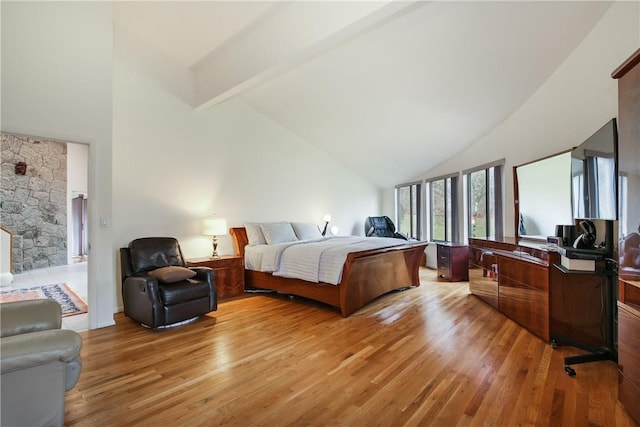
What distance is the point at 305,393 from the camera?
1968 millimetres

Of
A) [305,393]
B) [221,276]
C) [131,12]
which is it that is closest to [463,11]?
[305,393]

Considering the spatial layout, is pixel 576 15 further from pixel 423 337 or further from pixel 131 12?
pixel 131 12

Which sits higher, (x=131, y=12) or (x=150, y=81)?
(x=131, y=12)

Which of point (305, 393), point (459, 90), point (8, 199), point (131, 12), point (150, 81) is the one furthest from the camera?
point (8, 199)

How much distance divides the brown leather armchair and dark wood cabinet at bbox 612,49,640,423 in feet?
11.2

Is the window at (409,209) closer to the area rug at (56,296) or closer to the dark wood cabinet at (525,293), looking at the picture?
the dark wood cabinet at (525,293)

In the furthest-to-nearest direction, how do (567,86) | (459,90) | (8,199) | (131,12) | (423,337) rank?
(8,199), (459,90), (131,12), (567,86), (423,337)

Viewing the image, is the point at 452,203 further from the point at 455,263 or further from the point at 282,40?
the point at 282,40

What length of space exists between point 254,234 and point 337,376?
119 inches

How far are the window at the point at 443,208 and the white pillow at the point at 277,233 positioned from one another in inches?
121

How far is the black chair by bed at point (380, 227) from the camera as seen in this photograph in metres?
6.96

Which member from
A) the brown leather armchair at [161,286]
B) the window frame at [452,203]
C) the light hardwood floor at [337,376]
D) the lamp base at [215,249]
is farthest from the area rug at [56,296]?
the window frame at [452,203]

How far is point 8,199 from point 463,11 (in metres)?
8.38

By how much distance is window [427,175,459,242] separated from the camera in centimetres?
577
